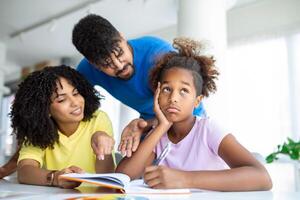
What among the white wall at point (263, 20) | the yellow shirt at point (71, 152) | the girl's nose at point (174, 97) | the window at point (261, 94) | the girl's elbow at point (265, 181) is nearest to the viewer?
the girl's elbow at point (265, 181)

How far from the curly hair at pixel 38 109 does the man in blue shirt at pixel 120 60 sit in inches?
5.9

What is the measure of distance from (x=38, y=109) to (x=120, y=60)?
0.36 m

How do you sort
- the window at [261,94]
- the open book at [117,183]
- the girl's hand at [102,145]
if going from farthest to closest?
the window at [261,94]
the girl's hand at [102,145]
the open book at [117,183]

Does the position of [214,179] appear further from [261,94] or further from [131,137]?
[261,94]

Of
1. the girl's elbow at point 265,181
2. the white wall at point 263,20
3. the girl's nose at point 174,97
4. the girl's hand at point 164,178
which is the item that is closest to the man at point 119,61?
the girl's nose at point 174,97

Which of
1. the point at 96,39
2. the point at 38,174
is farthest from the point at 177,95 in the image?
the point at 38,174

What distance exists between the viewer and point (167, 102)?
3.81 ft

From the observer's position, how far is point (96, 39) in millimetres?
1280

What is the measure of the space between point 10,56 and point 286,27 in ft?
15.7

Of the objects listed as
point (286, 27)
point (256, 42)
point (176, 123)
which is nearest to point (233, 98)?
point (256, 42)

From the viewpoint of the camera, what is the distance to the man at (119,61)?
127 cm

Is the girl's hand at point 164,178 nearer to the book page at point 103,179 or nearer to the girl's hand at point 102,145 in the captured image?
the book page at point 103,179

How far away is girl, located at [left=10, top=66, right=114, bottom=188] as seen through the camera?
1259mm

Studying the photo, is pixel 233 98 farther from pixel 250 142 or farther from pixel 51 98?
pixel 51 98
